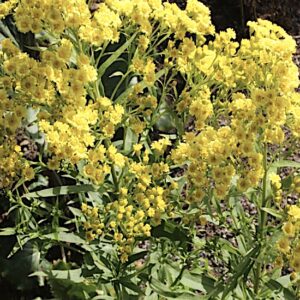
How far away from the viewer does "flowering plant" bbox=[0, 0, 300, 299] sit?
1813 millimetres

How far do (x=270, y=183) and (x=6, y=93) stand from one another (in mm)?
779

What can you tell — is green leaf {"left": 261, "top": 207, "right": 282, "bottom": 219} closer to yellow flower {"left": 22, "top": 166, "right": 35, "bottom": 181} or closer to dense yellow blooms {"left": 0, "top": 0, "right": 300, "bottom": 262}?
dense yellow blooms {"left": 0, "top": 0, "right": 300, "bottom": 262}

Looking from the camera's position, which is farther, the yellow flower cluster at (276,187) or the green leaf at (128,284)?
the green leaf at (128,284)

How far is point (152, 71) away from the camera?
6.53ft

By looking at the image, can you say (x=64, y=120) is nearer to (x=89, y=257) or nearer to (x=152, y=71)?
(x=152, y=71)

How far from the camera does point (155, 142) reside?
80.3 inches

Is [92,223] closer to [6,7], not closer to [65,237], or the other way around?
[65,237]

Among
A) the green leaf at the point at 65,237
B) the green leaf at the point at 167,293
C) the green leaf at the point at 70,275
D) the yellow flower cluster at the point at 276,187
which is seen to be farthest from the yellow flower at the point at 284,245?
the green leaf at the point at 70,275

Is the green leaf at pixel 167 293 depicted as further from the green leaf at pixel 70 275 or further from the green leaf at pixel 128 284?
the green leaf at pixel 70 275

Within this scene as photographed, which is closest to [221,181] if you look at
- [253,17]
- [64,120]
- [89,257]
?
[64,120]

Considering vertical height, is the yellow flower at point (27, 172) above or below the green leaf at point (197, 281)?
above

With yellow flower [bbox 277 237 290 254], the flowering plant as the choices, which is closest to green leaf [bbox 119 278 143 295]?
the flowering plant

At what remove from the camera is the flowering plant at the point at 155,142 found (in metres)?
1.81

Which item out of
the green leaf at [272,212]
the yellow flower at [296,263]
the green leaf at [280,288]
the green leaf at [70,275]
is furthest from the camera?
the green leaf at [70,275]
